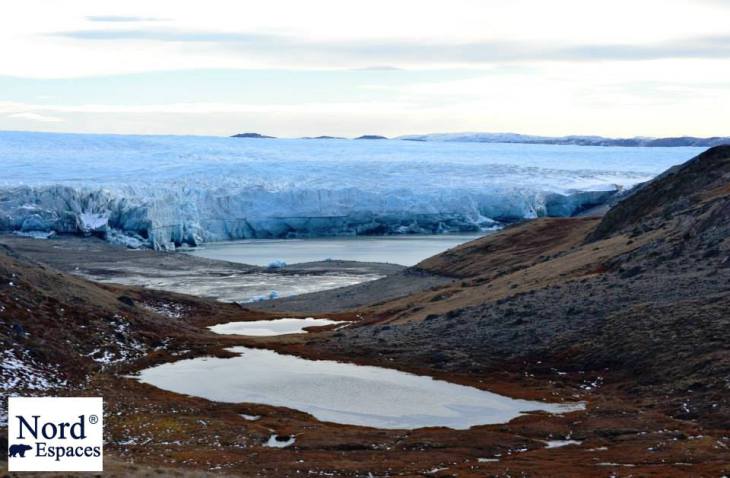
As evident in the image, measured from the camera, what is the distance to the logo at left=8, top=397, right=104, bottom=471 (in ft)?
57.8

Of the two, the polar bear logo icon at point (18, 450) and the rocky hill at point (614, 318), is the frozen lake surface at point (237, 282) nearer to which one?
the rocky hill at point (614, 318)

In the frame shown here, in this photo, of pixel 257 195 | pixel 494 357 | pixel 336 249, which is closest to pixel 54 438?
pixel 494 357

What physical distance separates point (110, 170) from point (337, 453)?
306ft

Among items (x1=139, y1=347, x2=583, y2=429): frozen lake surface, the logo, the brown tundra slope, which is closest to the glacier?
the brown tundra slope

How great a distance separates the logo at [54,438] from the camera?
57.8ft

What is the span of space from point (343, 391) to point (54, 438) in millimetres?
13305

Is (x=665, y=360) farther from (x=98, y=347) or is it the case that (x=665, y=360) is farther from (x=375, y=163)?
(x=375, y=163)

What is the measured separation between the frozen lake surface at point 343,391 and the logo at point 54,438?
31.0ft

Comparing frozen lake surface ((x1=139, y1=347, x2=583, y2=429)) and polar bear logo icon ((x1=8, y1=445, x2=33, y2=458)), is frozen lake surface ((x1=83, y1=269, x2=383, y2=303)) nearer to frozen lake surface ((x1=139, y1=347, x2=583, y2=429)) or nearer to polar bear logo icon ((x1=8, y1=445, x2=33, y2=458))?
frozen lake surface ((x1=139, y1=347, x2=583, y2=429))

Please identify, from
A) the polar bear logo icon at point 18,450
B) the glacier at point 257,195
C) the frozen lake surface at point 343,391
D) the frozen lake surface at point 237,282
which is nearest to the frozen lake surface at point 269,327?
the frozen lake surface at point 343,391

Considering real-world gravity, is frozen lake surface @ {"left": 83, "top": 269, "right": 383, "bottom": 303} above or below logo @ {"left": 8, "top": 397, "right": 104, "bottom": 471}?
below

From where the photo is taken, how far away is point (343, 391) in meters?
30.5

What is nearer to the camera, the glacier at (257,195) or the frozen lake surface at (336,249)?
the frozen lake surface at (336,249)

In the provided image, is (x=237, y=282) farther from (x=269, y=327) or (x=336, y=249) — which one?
(x=336, y=249)
